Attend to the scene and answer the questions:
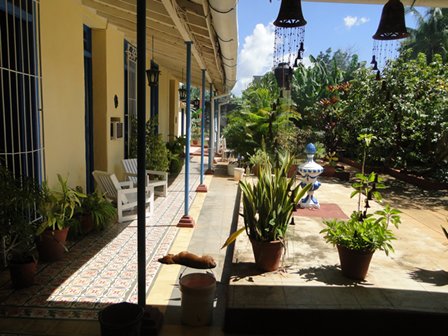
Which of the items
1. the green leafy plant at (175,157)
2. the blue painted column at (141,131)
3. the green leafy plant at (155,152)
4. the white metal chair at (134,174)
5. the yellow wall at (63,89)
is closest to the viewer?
the blue painted column at (141,131)

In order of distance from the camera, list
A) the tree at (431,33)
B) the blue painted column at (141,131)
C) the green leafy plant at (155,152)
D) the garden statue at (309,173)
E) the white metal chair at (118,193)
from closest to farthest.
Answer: the blue painted column at (141,131), the white metal chair at (118,193), the garden statue at (309,173), the green leafy plant at (155,152), the tree at (431,33)

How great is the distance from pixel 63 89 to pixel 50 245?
78.5 inches

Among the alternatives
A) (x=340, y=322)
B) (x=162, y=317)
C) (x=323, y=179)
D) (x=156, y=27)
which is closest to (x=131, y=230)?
(x=162, y=317)

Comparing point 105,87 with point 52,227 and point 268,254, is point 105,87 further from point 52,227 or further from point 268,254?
point 268,254

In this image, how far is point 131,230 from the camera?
510 cm

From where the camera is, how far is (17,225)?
318 cm

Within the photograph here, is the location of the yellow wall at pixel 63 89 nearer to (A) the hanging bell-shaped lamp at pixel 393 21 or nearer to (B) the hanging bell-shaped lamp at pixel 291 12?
(B) the hanging bell-shaped lamp at pixel 291 12

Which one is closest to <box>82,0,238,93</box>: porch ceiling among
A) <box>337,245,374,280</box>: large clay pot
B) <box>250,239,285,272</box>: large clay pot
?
<box>250,239,285,272</box>: large clay pot

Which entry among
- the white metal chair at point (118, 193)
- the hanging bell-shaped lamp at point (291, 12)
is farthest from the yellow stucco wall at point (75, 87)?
the hanging bell-shaped lamp at point (291, 12)

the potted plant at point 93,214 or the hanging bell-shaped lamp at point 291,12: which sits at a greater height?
the hanging bell-shaped lamp at point 291,12

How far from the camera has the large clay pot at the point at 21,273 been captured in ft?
10.8

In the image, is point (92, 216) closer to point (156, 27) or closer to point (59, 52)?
point (59, 52)

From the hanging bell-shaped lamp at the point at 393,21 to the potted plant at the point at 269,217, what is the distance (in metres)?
1.39

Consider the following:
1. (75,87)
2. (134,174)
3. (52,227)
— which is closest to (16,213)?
(52,227)
